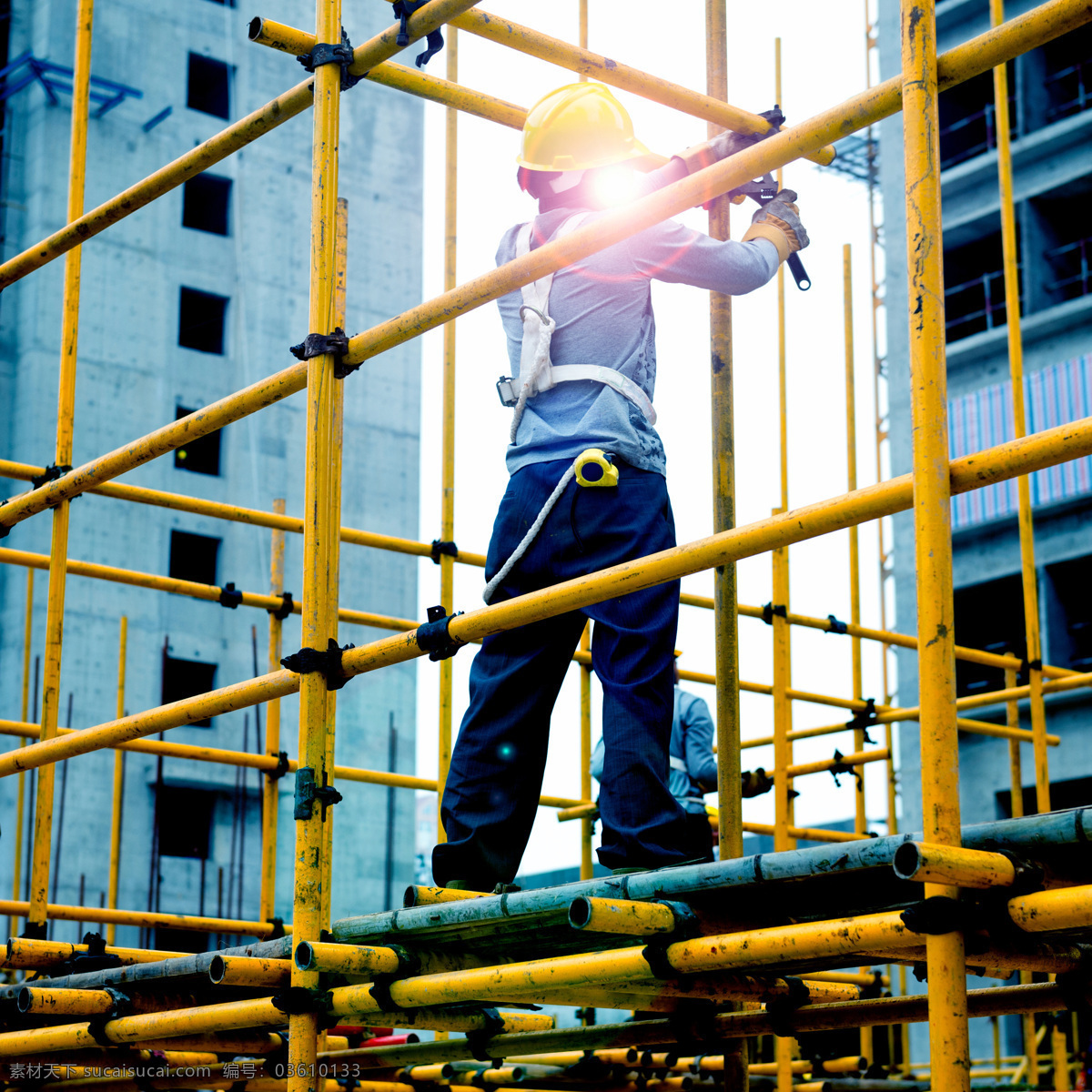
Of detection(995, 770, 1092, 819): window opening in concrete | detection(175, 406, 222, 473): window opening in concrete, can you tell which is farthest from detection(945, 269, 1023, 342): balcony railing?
detection(175, 406, 222, 473): window opening in concrete

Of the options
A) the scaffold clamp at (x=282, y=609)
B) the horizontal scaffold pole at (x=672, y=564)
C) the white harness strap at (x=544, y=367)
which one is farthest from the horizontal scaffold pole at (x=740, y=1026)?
the scaffold clamp at (x=282, y=609)

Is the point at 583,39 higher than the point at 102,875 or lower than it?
higher

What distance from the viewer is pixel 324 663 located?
349 cm

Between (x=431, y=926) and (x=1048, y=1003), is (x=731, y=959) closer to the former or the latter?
(x=431, y=926)

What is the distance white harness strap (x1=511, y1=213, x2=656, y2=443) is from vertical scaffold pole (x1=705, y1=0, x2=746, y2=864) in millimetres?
361

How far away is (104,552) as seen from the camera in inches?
939

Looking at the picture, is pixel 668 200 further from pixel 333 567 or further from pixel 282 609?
pixel 282 609

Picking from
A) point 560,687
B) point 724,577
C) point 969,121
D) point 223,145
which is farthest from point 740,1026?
point 969,121

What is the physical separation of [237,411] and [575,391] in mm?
837

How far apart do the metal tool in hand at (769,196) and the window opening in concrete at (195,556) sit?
2186 cm

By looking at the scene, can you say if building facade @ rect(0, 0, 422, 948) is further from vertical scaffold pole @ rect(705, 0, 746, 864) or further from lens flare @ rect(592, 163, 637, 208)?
lens flare @ rect(592, 163, 637, 208)

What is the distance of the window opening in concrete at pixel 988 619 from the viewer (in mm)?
20547

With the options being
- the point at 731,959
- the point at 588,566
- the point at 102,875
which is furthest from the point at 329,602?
the point at 102,875

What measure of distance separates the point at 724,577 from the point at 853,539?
3.87 meters
